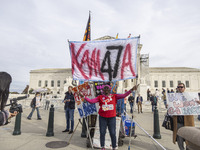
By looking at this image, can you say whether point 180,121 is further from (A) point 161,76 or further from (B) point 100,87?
(A) point 161,76

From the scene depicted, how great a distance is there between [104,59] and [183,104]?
254 centimetres

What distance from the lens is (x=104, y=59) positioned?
437cm

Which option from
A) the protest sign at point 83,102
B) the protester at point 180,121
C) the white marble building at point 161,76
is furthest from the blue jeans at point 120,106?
the white marble building at point 161,76

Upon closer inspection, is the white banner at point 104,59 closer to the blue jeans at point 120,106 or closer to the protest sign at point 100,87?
the protest sign at point 100,87

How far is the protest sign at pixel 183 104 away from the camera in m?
3.72

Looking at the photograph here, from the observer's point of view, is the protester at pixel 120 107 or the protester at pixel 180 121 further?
the protester at pixel 120 107

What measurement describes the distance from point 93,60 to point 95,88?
41.4 inches

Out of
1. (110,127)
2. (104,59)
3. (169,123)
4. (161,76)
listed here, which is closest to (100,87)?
(104,59)

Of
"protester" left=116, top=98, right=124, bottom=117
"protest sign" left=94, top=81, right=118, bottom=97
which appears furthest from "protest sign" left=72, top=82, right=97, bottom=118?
"protester" left=116, top=98, right=124, bottom=117

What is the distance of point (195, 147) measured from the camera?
7.07 ft

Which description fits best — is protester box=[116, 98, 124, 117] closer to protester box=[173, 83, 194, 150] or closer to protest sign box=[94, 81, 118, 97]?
protest sign box=[94, 81, 118, 97]

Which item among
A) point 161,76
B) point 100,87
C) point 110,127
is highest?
point 161,76

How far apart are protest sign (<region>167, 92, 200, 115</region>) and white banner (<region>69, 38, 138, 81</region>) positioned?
4.25 ft

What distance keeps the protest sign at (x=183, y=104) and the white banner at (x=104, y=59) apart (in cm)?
130
